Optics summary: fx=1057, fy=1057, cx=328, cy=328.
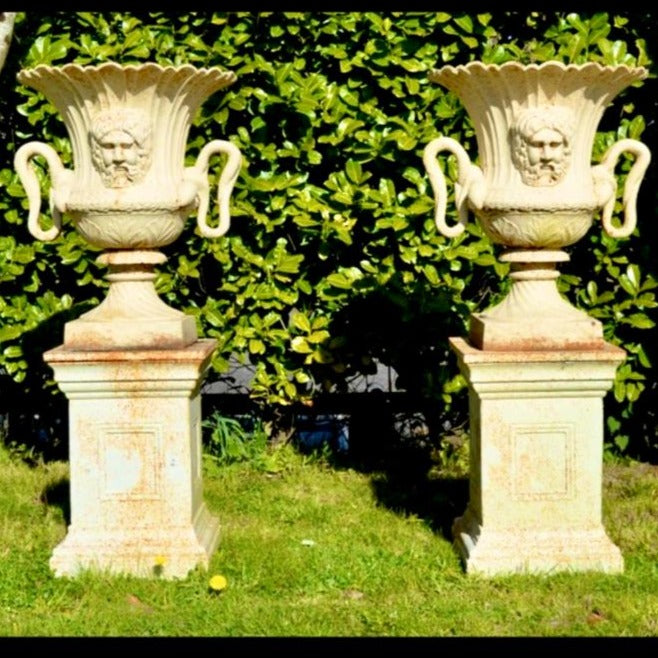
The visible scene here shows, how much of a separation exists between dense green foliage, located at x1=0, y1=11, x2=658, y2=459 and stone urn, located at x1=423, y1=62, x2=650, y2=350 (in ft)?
3.59

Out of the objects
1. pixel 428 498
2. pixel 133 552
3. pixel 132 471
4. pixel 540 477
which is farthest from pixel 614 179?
pixel 133 552

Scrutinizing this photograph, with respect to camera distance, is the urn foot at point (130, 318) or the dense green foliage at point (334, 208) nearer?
the urn foot at point (130, 318)

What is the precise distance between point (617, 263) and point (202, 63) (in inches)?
86.5

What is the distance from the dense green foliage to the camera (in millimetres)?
4973

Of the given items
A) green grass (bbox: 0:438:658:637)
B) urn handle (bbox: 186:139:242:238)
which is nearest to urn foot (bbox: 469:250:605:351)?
green grass (bbox: 0:438:658:637)

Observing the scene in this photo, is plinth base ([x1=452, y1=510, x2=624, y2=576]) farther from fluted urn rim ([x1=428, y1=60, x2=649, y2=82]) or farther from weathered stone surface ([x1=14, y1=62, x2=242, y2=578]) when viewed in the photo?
fluted urn rim ([x1=428, y1=60, x2=649, y2=82])

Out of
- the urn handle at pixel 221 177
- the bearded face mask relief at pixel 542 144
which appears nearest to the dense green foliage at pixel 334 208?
the urn handle at pixel 221 177

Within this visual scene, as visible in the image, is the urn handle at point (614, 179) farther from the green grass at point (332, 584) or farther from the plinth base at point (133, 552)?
the plinth base at point (133, 552)

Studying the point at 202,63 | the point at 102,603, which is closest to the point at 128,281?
the point at 102,603

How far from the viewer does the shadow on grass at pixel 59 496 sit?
4.63m

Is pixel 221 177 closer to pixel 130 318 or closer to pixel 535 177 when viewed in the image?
pixel 130 318

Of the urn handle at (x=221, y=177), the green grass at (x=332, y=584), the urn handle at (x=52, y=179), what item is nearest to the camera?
the green grass at (x=332, y=584)

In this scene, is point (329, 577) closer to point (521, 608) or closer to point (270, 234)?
point (521, 608)
